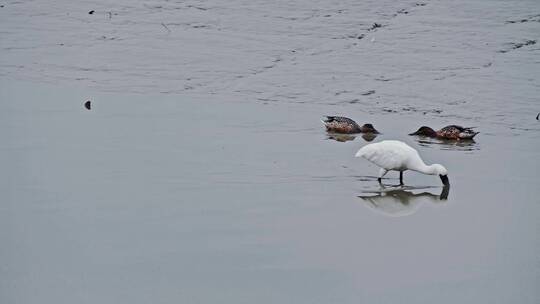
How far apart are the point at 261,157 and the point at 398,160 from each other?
1.32 meters

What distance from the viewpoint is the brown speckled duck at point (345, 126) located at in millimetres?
10367

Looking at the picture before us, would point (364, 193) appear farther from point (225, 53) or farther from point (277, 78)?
point (225, 53)

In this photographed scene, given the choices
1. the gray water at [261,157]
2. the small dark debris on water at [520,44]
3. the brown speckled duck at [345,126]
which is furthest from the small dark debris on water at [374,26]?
the brown speckled duck at [345,126]

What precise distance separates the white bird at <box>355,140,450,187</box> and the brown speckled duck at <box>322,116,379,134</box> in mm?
1681

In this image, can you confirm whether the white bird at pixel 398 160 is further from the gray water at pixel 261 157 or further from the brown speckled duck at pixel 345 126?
the brown speckled duck at pixel 345 126

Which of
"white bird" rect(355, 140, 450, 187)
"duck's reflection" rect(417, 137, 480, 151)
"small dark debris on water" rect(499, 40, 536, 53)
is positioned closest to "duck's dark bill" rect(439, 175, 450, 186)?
"white bird" rect(355, 140, 450, 187)

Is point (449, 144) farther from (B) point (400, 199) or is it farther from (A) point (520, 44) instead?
(A) point (520, 44)

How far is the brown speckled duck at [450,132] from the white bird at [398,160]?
A: 5.53 feet

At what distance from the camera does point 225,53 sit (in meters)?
14.1

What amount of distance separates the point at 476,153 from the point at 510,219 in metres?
2.23

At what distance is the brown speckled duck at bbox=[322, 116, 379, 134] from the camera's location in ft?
34.0

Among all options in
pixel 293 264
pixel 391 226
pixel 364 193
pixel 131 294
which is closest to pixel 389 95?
pixel 364 193

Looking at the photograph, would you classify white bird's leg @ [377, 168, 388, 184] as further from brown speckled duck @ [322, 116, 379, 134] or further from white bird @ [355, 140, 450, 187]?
brown speckled duck @ [322, 116, 379, 134]

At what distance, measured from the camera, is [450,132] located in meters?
10.3
